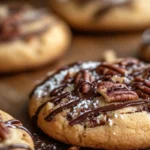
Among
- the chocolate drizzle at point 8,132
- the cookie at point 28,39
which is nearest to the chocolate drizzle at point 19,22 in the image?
the cookie at point 28,39

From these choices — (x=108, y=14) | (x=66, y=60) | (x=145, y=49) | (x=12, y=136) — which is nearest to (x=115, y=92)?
(x=12, y=136)

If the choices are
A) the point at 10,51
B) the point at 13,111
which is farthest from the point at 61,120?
the point at 10,51

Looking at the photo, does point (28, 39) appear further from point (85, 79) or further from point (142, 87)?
point (142, 87)

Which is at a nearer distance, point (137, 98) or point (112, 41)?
point (137, 98)

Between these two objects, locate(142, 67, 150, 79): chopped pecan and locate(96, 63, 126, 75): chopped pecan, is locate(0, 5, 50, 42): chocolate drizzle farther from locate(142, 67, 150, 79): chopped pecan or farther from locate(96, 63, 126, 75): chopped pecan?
locate(142, 67, 150, 79): chopped pecan

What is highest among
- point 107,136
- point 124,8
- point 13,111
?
point 124,8

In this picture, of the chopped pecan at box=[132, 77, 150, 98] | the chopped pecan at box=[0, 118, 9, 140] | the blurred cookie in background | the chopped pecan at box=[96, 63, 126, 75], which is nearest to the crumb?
the blurred cookie in background

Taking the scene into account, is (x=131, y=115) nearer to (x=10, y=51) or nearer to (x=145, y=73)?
(x=145, y=73)
